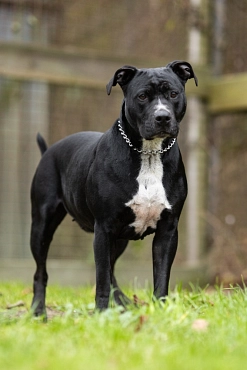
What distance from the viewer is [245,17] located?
7.77 metres

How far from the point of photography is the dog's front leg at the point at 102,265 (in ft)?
14.1

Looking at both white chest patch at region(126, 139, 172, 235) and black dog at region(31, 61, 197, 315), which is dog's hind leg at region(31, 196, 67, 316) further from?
white chest patch at region(126, 139, 172, 235)

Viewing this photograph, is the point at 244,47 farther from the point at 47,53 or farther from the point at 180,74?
the point at 180,74

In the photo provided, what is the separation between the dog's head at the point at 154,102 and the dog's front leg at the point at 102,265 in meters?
0.64

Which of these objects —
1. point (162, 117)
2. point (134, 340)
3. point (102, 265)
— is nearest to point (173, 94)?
point (162, 117)

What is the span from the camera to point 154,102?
4.31 metres

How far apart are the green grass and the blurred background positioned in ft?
10.5

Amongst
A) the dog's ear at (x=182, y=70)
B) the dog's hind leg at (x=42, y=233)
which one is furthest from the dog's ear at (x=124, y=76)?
the dog's hind leg at (x=42, y=233)

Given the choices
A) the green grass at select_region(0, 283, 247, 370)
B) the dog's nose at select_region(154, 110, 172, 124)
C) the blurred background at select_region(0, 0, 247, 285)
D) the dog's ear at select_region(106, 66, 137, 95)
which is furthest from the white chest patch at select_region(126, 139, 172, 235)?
the blurred background at select_region(0, 0, 247, 285)

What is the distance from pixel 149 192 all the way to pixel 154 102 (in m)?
0.53

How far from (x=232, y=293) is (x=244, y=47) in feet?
13.1

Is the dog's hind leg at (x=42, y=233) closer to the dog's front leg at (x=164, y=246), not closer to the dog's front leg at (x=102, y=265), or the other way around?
the dog's front leg at (x=102, y=265)

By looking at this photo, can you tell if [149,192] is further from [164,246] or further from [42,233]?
[42,233]

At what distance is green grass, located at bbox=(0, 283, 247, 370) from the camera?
9.22ft
